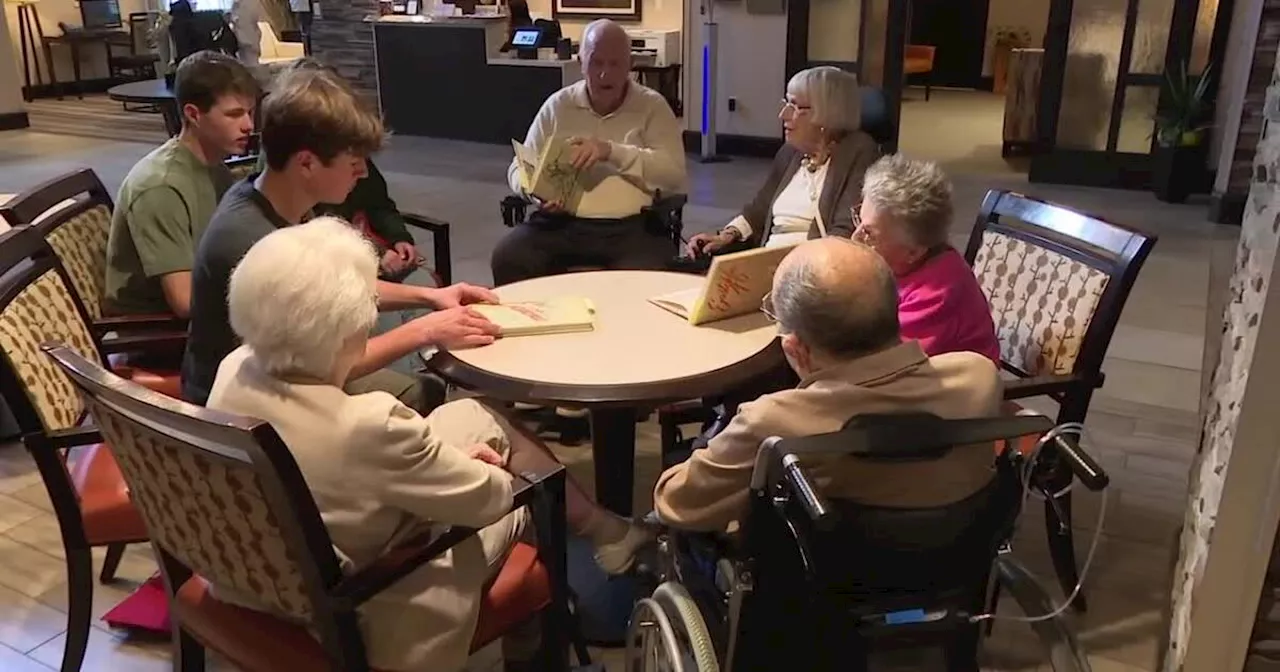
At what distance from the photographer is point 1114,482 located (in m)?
2.89

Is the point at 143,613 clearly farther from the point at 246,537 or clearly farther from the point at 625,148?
the point at 625,148

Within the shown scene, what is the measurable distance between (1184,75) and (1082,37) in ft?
2.21

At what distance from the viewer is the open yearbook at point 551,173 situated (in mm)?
3145

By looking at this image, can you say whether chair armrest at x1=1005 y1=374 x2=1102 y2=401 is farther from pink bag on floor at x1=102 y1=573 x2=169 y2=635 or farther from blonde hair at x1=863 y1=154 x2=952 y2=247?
pink bag on floor at x1=102 y1=573 x2=169 y2=635

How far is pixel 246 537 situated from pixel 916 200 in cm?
136

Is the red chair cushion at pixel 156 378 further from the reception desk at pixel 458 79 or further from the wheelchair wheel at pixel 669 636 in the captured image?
the reception desk at pixel 458 79

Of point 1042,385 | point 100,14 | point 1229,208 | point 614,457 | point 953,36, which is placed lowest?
point 1229,208

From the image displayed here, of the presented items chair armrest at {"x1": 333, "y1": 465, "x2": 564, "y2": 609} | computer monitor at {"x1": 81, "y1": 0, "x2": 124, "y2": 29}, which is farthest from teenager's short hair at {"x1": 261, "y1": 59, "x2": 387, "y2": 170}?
computer monitor at {"x1": 81, "y1": 0, "x2": 124, "y2": 29}

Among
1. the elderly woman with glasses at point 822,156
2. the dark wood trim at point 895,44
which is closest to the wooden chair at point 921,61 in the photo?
the dark wood trim at point 895,44

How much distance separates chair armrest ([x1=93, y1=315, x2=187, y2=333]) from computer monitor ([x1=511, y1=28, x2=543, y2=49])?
20.2ft

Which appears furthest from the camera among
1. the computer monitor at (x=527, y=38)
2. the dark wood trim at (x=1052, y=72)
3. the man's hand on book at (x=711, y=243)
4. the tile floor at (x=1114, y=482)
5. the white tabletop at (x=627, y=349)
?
the computer monitor at (x=527, y=38)

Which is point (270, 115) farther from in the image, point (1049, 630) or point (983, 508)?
point (1049, 630)

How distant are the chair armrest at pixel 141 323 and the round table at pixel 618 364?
0.73m

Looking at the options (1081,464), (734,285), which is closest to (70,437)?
(734,285)
